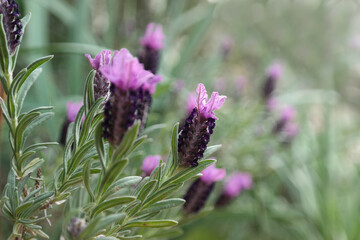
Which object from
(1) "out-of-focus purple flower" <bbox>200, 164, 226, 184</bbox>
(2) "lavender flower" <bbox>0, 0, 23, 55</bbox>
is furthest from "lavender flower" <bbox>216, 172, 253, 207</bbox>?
(2) "lavender flower" <bbox>0, 0, 23, 55</bbox>

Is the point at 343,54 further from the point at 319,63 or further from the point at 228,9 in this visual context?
the point at 228,9

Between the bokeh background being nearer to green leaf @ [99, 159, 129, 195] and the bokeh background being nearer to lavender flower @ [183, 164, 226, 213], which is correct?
lavender flower @ [183, 164, 226, 213]

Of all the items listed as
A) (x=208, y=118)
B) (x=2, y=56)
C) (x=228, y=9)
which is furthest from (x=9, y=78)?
(x=228, y=9)

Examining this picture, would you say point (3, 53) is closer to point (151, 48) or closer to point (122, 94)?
point (122, 94)

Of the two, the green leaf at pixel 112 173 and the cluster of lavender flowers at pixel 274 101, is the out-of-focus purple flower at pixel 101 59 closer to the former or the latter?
the green leaf at pixel 112 173

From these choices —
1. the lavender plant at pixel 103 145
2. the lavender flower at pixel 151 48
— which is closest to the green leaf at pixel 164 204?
the lavender plant at pixel 103 145
